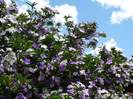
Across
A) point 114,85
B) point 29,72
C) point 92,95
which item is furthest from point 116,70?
point 29,72

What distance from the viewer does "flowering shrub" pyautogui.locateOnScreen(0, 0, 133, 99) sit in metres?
6.46

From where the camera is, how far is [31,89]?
667 cm

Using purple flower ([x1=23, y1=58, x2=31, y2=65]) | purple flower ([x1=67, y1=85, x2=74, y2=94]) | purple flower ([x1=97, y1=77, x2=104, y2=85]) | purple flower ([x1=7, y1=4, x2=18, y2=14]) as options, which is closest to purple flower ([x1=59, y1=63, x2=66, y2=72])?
purple flower ([x1=67, y1=85, x2=74, y2=94])

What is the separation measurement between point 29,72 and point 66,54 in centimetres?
63

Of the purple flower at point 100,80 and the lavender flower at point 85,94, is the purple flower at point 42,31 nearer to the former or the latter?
the purple flower at point 100,80

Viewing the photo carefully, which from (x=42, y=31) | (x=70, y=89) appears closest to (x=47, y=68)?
(x=70, y=89)

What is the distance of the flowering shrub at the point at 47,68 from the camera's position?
646 cm

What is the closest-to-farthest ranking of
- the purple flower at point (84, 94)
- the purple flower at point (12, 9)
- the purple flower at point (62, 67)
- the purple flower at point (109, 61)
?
the purple flower at point (84, 94) → the purple flower at point (62, 67) → the purple flower at point (109, 61) → the purple flower at point (12, 9)

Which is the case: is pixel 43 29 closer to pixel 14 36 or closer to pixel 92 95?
pixel 14 36

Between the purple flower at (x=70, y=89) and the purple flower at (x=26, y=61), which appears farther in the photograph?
the purple flower at (x=26, y=61)

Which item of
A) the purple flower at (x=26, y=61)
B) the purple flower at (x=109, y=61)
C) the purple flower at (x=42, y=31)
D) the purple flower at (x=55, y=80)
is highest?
the purple flower at (x=42, y=31)

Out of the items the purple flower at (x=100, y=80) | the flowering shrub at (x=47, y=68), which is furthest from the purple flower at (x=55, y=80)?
the purple flower at (x=100, y=80)

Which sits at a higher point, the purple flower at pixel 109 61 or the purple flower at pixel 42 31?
the purple flower at pixel 42 31

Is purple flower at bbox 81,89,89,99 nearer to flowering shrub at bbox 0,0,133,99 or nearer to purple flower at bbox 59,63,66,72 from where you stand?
flowering shrub at bbox 0,0,133,99
